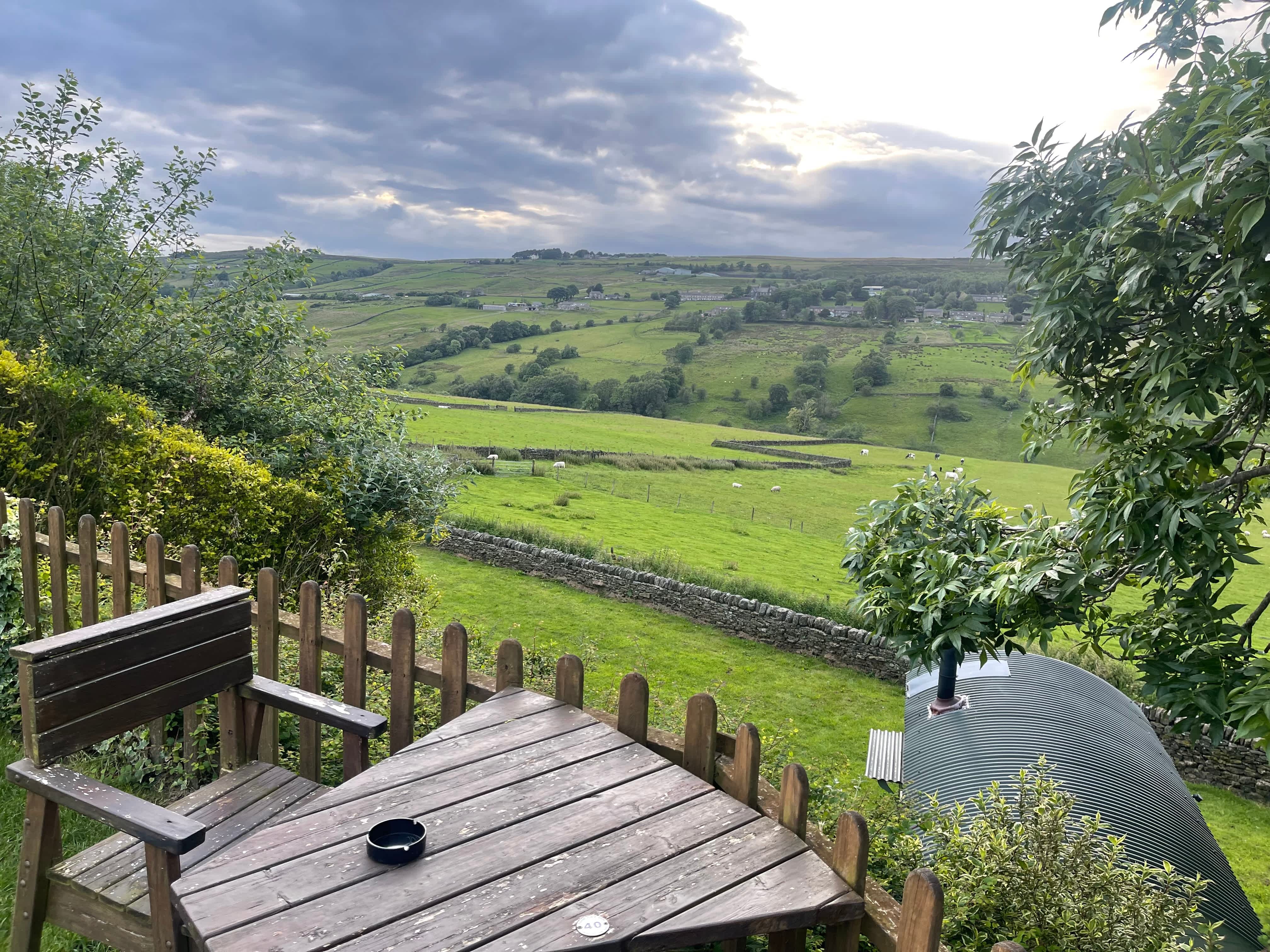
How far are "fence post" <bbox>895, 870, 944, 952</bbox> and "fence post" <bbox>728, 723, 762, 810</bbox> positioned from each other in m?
0.63

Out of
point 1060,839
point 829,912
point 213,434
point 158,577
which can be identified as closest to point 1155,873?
point 1060,839

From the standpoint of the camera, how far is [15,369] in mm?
6441

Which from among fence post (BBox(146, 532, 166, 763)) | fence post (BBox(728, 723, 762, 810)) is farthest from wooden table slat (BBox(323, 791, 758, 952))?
fence post (BBox(146, 532, 166, 763))

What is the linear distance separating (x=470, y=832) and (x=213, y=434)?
27.4ft

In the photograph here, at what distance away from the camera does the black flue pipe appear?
9781 mm

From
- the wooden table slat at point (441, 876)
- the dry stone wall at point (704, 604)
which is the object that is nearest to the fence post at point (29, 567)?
the wooden table slat at point (441, 876)

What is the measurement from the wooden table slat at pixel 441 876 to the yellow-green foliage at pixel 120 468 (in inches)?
218

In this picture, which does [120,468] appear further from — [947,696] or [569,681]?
[947,696]

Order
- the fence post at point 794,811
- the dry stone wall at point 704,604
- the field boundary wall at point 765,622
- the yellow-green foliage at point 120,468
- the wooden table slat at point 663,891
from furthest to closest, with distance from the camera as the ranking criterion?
1. the dry stone wall at point 704,604
2. the field boundary wall at point 765,622
3. the yellow-green foliage at point 120,468
4. the fence post at point 794,811
5. the wooden table slat at point 663,891

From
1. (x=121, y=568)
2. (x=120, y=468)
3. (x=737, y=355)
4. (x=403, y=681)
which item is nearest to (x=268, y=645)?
(x=403, y=681)

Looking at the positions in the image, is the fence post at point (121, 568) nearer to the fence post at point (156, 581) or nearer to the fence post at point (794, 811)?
the fence post at point (156, 581)

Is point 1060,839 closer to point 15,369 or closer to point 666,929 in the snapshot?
point 666,929

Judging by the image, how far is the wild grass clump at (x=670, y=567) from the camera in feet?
68.2

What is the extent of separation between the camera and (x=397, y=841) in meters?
2.15
